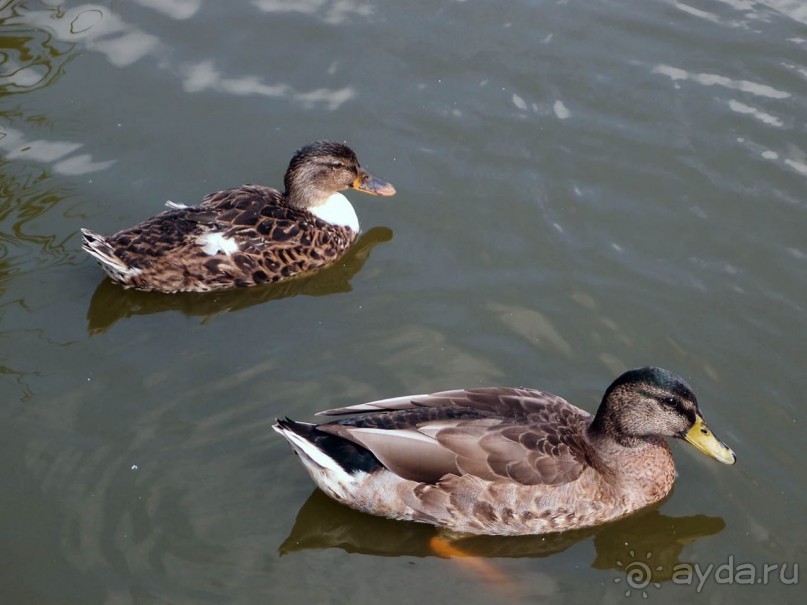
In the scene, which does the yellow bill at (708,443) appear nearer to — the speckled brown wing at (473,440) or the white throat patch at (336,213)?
the speckled brown wing at (473,440)

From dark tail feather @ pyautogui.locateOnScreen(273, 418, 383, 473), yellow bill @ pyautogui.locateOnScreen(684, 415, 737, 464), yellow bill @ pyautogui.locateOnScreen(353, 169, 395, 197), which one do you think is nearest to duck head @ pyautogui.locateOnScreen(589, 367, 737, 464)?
yellow bill @ pyautogui.locateOnScreen(684, 415, 737, 464)

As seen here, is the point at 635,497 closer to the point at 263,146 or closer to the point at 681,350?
the point at 681,350

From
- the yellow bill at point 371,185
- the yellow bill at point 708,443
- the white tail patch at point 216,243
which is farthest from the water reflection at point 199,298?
the yellow bill at point 708,443

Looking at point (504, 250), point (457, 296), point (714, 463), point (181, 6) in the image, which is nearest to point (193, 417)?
point (457, 296)

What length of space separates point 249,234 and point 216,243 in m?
0.25

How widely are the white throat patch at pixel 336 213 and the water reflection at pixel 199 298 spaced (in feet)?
1.22

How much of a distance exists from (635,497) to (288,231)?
10.4ft

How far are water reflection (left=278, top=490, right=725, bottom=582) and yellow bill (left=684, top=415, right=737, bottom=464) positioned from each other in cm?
37

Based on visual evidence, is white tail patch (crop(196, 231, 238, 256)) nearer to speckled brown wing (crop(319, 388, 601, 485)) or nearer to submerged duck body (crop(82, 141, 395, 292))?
submerged duck body (crop(82, 141, 395, 292))

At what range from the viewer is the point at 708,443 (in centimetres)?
645

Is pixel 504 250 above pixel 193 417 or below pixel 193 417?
above

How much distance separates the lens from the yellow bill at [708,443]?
21.1ft

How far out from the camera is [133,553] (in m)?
6.16

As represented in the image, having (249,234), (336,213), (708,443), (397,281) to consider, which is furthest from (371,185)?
(708,443)
